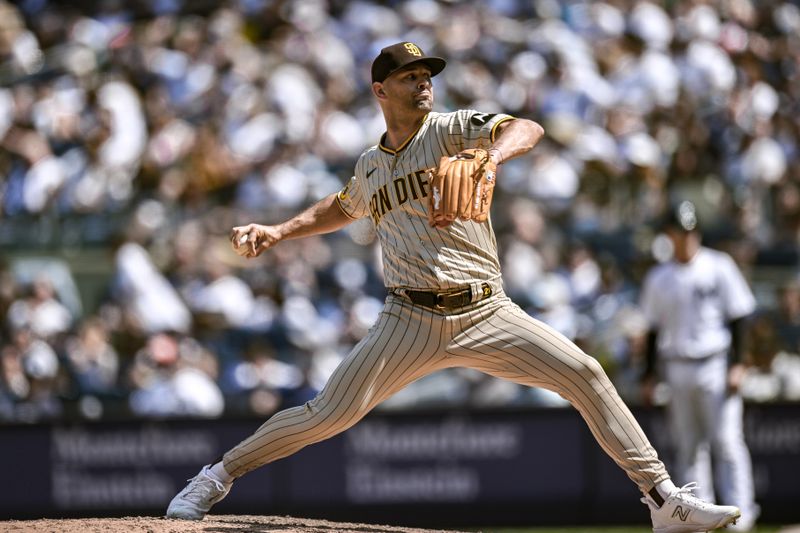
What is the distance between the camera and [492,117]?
473 centimetres

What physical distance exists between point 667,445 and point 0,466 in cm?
487

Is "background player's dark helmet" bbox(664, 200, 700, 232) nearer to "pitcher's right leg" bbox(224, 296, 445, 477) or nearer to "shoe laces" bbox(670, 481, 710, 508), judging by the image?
"shoe laces" bbox(670, 481, 710, 508)

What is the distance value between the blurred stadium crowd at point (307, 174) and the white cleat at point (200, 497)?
4.03m

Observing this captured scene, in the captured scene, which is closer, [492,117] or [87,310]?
[492,117]

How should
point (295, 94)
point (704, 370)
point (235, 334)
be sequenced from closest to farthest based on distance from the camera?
point (704, 370) → point (235, 334) → point (295, 94)

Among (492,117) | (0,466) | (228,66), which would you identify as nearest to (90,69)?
(228,66)

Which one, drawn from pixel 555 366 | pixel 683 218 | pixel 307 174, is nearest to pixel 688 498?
pixel 555 366

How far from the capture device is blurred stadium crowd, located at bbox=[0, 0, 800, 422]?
32.1 ft

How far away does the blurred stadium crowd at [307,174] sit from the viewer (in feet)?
32.1

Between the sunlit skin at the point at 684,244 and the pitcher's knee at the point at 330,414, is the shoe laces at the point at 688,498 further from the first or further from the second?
the sunlit skin at the point at 684,244

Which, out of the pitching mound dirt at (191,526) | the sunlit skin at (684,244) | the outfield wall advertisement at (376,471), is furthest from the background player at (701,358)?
the pitching mound dirt at (191,526)

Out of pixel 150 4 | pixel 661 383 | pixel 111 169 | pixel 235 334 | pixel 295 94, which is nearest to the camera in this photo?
pixel 661 383

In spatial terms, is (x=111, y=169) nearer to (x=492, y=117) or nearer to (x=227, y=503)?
(x=227, y=503)

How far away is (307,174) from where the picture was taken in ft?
36.7
